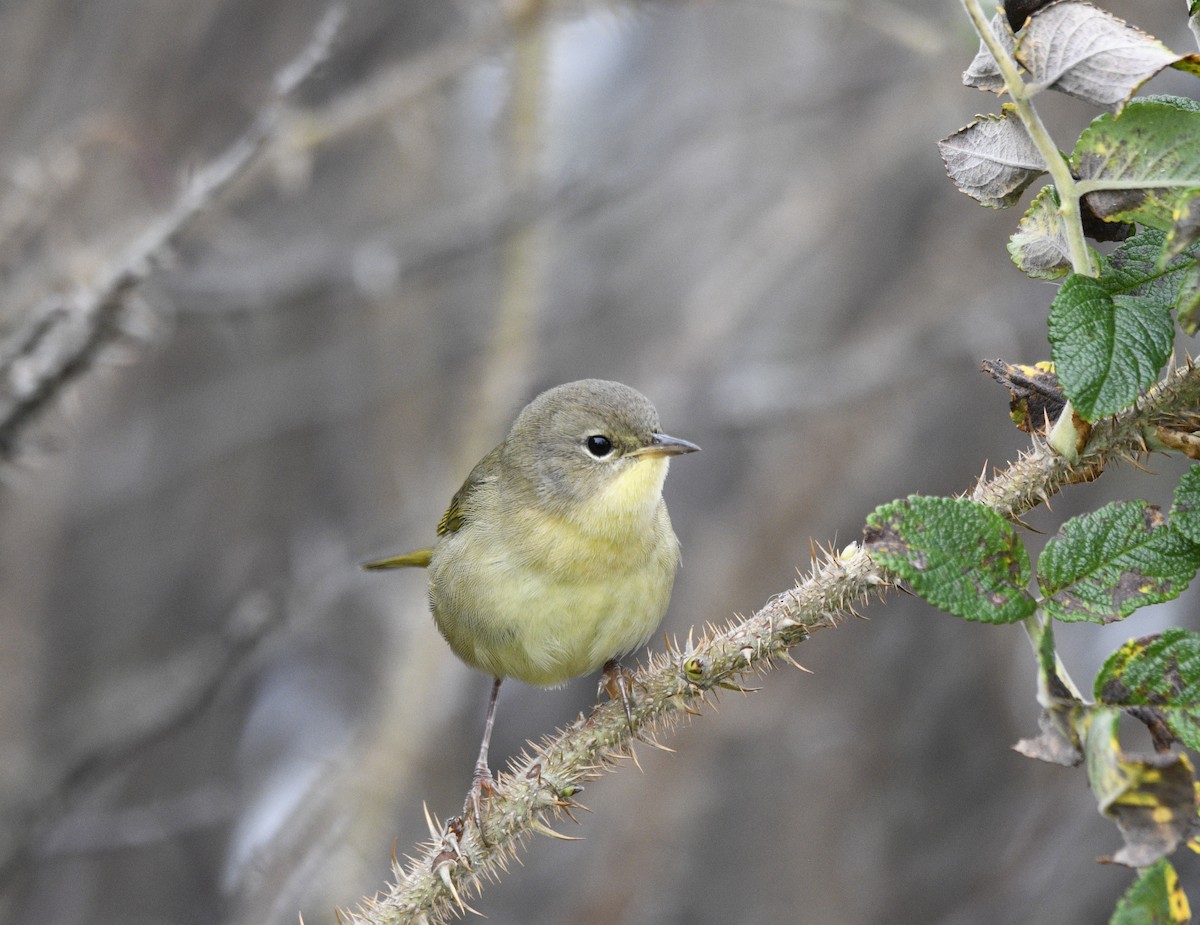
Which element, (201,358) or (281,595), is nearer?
(281,595)

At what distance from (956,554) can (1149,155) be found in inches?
20.8

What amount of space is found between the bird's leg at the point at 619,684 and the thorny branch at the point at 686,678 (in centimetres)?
3

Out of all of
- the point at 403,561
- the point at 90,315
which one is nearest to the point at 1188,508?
the point at 90,315

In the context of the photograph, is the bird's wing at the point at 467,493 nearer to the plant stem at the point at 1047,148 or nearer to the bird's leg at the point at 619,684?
the bird's leg at the point at 619,684

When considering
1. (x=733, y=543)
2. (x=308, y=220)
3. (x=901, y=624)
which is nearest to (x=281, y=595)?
(x=733, y=543)

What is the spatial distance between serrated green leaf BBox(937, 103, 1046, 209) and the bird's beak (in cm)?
197

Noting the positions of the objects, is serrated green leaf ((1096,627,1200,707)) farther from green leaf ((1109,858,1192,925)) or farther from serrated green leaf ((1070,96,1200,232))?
serrated green leaf ((1070,96,1200,232))

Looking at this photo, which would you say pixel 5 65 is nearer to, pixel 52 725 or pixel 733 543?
pixel 52 725

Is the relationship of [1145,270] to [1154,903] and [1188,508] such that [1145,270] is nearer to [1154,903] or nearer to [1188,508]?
[1188,508]

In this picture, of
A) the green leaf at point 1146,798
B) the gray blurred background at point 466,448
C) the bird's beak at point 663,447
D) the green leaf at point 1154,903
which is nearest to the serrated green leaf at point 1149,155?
the green leaf at point 1146,798

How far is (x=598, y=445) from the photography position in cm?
388

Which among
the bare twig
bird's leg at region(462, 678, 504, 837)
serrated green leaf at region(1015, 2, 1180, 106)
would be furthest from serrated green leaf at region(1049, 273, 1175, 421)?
the bare twig

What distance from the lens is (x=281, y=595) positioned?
13.4ft

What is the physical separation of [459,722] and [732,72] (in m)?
4.69
